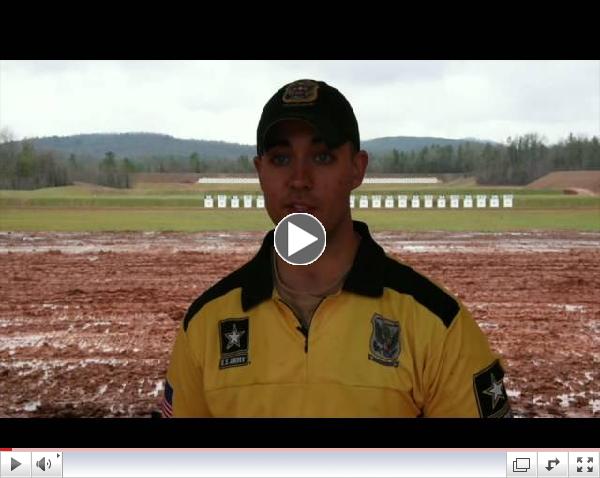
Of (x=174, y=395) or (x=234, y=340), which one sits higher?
(x=234, y=340)

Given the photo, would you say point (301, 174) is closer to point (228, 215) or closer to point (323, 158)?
point (323, 158)

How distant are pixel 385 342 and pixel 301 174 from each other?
0.56m

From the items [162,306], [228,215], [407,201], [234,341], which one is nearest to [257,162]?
[234,341]

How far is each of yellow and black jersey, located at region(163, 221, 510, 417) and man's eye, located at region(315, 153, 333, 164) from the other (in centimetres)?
31

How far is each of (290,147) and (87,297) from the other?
795 cm

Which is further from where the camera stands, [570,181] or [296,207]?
[570,181]

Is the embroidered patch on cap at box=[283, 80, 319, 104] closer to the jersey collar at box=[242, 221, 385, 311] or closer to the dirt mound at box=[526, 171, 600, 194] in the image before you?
the jersey collar at box=[242, 221, 385, 311]

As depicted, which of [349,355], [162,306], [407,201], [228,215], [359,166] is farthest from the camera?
[407,201]

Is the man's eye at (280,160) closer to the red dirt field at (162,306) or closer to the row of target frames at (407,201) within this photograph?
the red dirt field at (162,306)

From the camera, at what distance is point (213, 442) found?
2.00 metres

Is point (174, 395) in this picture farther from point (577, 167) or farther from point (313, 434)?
point (577, 167)
